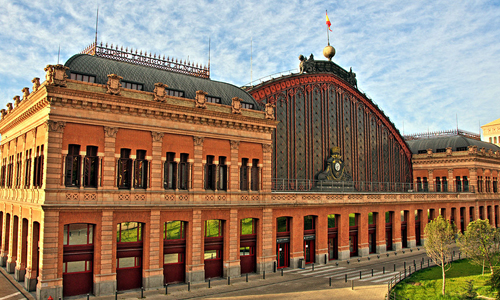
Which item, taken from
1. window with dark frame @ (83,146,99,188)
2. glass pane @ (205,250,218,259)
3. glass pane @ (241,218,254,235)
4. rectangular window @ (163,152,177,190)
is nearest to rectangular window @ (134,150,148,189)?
rectangular window @ (163,152,177,190)

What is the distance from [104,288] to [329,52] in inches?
1705

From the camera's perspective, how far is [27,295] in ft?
88.6

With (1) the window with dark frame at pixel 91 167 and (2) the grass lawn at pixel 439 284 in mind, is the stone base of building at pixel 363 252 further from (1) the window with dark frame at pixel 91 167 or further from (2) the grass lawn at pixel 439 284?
(1) the window with dark frame at pixel 91 167

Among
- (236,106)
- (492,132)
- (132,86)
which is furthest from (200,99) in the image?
(492,132)

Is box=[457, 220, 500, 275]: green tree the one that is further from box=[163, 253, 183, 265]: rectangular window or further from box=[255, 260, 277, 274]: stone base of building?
box=[163, 253, 183, 265]: rectangular window

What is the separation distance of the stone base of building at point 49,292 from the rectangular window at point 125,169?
310 inches

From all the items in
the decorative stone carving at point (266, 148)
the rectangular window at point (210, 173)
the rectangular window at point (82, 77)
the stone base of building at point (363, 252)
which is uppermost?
the rectangular window at point (82, 77)

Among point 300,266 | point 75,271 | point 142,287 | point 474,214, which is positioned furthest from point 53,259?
point 474,214

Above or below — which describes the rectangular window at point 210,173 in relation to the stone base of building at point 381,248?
above

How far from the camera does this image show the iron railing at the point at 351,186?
45625 millimetres

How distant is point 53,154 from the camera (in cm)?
2666

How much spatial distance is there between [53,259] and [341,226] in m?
28.9

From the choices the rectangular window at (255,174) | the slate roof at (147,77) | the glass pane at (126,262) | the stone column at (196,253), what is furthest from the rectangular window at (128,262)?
the slate roof at (147,77)

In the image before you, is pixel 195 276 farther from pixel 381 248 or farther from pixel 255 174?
pixel 381 248
